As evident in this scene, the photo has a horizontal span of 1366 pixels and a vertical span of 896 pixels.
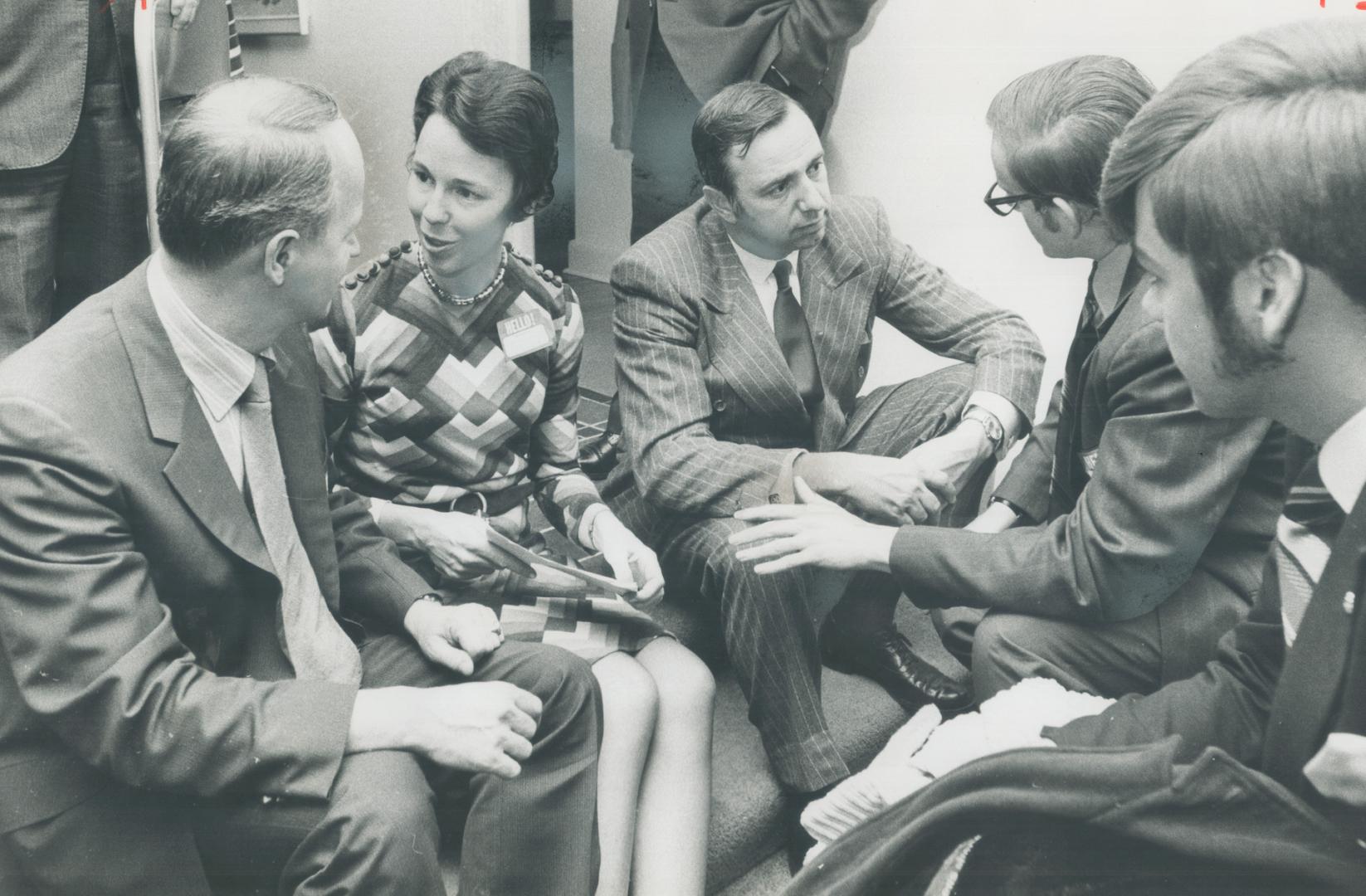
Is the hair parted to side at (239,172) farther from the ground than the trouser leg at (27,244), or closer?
farther from the ground

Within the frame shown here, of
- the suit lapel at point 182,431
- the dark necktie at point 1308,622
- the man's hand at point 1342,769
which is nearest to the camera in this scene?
the man's hand at point 1342,769

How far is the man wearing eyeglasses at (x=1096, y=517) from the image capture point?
5.96 ft

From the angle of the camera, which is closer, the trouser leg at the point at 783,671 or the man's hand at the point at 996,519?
the trouser leg at the point at 783,671

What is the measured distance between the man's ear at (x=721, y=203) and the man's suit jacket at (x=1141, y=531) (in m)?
0.81

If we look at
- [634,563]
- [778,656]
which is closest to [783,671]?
[778,656]

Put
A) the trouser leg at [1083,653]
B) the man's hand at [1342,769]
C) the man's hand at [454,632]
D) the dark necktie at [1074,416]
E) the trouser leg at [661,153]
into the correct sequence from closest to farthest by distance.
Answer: the man's hand at [1342,769] < the man's hand at [454,632] < the trouser leg at [1083,653] < the dark necktie at [1074,416] < the trouser leg at [661,153]

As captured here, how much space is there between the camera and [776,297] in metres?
2.60

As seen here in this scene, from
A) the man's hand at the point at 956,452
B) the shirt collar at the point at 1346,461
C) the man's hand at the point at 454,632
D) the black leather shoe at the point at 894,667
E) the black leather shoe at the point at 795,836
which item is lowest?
the black leather shoe at the point at 795,836

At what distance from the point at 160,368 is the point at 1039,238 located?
1.48 meters

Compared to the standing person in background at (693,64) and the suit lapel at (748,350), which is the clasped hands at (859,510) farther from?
the standing person in background at (693,64)

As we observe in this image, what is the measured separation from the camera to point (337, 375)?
210cm

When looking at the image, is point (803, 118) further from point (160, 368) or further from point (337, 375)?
point (160, 368)

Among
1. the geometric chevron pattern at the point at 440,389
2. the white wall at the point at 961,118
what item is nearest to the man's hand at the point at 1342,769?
the geometric chevron pattern at the point at 440,389

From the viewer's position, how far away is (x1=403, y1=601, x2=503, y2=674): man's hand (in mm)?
1768
